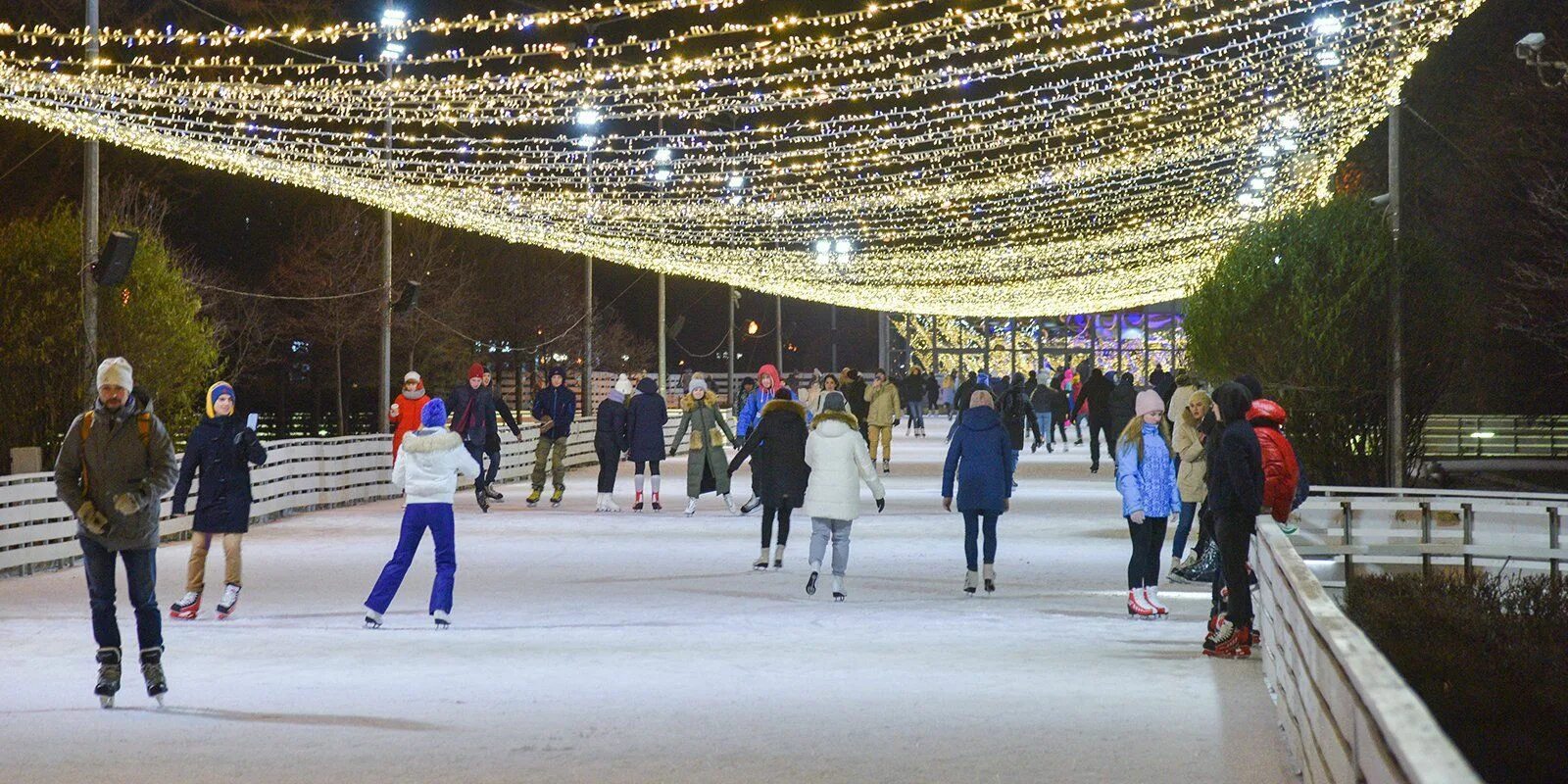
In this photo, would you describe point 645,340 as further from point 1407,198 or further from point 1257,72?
point 1257,72

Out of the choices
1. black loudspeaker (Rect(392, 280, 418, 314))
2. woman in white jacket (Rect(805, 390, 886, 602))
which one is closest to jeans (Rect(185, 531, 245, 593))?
woman in white jacket (Rect(805, 390, 886, 602))

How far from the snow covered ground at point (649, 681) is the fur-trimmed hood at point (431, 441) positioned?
1.10 metres

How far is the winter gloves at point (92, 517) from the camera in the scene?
29.2ft

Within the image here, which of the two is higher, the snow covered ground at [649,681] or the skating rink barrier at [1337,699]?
the skating rink barrier at [1337,699]

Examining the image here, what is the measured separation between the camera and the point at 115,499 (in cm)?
891

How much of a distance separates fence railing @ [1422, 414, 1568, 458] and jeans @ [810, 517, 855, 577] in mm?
31016

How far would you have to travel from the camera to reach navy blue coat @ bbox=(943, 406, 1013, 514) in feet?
45.6

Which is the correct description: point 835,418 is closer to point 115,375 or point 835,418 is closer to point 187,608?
point 187,608

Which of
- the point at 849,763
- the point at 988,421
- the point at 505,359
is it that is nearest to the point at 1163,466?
the point at 988,421

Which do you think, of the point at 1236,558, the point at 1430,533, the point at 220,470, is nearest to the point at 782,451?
the point at 220,470

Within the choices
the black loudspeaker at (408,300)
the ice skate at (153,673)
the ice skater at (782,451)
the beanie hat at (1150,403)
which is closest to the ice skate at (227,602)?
the ice skate at (153,673)

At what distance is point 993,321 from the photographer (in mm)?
82750

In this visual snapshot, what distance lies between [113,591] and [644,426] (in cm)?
1463

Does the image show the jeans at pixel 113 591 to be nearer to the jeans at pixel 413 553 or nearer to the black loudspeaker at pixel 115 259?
the jeans at pixel 413 553
